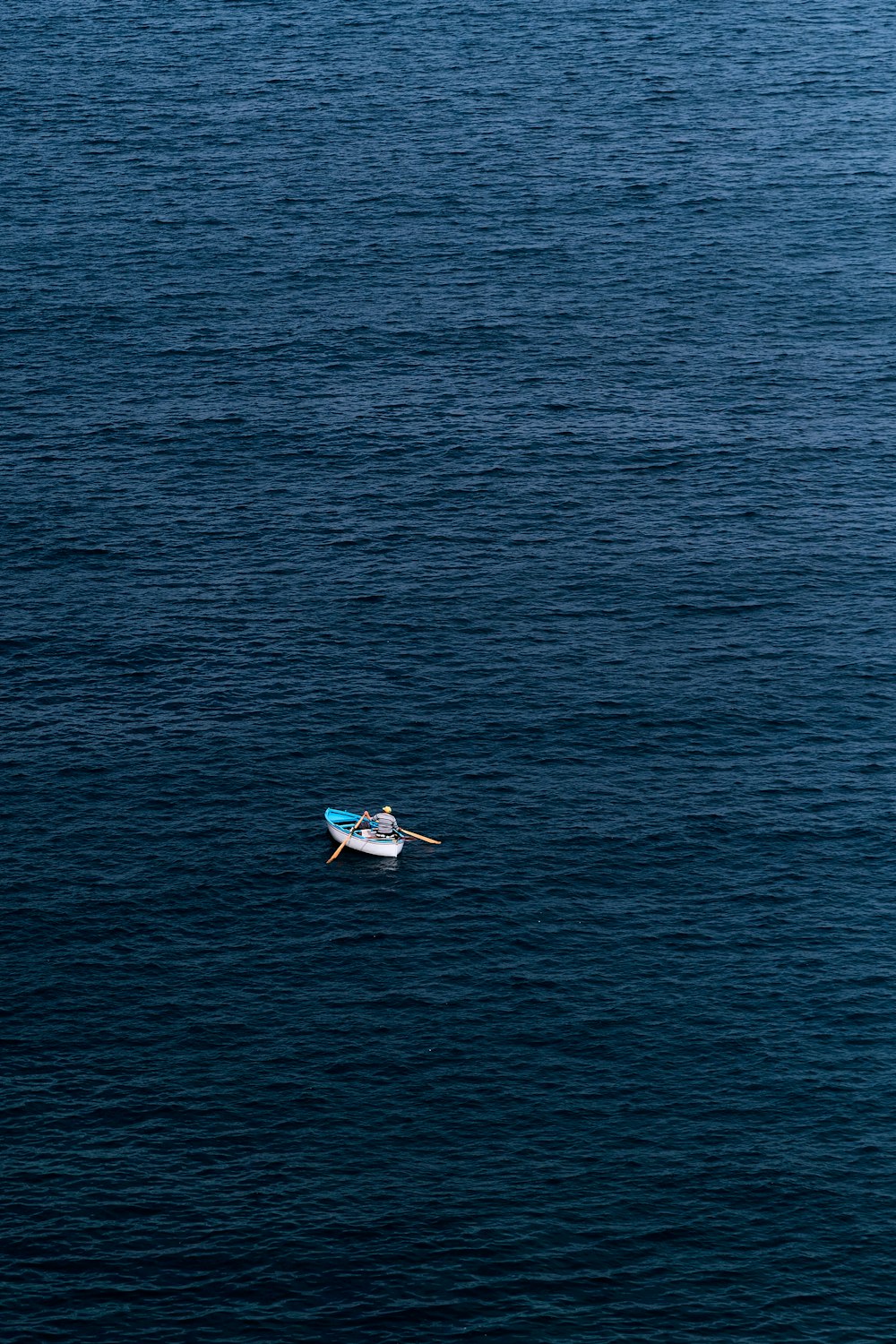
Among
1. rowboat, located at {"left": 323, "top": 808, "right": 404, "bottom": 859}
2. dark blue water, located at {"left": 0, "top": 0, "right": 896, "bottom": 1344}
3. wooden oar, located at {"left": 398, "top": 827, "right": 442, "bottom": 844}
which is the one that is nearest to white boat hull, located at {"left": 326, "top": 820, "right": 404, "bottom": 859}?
rowboat, located at {"left": 323, "top": 808, "right": 404, "bottom": 859}

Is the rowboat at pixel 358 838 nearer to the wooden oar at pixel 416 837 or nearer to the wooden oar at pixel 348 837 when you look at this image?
the wooden oar at pixel 348 837

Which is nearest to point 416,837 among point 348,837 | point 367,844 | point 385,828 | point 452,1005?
point 385,828

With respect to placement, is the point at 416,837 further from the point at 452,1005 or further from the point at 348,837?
the point at 452,1005

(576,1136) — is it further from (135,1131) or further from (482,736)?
(482,736)

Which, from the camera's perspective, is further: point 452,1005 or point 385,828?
point 385,828

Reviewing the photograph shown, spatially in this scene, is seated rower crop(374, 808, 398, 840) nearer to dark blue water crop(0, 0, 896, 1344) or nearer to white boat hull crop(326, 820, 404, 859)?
white boat hull crop(326, 820, 404, 859)

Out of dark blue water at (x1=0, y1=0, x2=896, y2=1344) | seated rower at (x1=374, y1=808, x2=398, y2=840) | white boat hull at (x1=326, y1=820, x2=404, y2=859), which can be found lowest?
dark blue water at (x1=0, y1=0, x2=896, y2=1344)

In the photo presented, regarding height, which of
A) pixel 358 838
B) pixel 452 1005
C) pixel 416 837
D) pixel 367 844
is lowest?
pixel 452 1005
